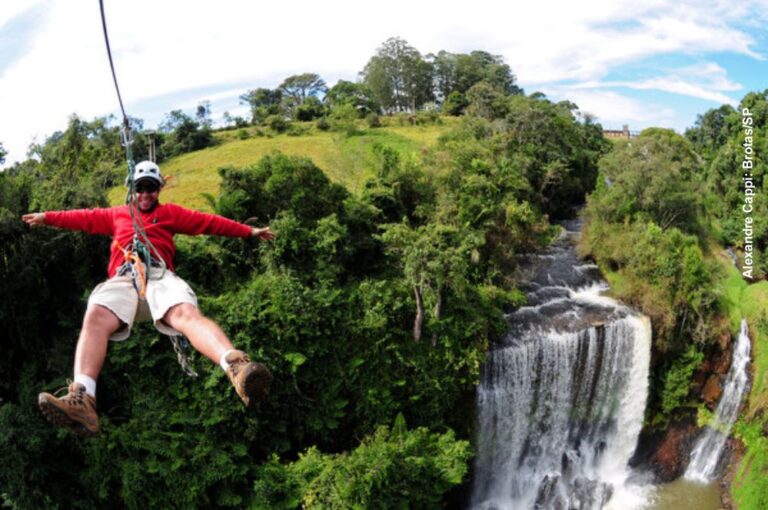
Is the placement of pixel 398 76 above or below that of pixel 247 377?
above

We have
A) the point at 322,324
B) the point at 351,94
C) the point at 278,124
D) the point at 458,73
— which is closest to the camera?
the point at 322,324

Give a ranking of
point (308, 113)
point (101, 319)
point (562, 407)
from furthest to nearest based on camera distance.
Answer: point (308, 113)
point (562, 407)
point (101, 319)

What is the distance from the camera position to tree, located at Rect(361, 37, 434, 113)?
165ft

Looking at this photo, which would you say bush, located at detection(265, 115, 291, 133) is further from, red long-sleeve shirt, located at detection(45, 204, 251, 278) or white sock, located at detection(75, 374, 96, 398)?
white sock, located at detection(75, 374, 96, 398)

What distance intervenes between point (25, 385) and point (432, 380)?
10138 millimetres

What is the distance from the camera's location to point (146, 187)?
4.94 meters

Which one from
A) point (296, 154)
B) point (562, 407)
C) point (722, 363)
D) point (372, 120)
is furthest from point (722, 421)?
point (372, 120)

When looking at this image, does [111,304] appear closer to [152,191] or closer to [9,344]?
[152,191]

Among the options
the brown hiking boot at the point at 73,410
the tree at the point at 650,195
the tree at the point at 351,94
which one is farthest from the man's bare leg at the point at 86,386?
the tree at the point at 351,94

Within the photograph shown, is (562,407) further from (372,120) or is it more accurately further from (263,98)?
(263,98)

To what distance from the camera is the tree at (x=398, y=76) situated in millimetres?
50312

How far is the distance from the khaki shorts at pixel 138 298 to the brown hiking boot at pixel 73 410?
62 cm

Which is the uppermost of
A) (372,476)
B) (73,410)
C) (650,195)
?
(73,410)

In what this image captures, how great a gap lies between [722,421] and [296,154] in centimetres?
2315
